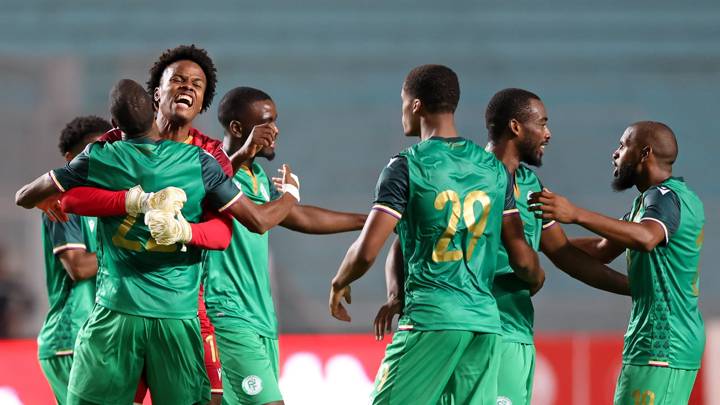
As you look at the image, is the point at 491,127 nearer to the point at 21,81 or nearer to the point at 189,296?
the point at 189,296

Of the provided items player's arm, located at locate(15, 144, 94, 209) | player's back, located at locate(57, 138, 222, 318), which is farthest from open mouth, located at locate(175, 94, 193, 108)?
player's arm, located at locate(15, 144, 94, 209)

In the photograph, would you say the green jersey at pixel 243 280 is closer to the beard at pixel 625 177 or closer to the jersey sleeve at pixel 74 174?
the jersey sleeve at pixel 74 174

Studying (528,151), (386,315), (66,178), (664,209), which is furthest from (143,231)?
(664,209)

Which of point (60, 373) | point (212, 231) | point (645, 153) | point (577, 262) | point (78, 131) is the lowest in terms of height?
point (60, 373)

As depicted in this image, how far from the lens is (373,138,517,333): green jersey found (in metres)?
3.99

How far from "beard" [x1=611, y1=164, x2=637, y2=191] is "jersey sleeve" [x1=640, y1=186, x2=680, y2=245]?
261 millimetres

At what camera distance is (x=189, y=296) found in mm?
3975

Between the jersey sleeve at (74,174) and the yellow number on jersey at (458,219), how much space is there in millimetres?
1341

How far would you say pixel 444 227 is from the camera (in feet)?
13.1

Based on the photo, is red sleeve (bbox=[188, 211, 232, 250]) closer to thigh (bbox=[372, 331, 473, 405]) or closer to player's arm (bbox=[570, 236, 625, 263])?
thigh (bbox=[372, 331, 473, 405])

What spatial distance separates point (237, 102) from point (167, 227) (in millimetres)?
1732

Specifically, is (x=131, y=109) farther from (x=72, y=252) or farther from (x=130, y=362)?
(x=72, y=252)

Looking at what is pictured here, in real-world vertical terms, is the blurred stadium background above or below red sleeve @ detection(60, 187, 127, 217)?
above

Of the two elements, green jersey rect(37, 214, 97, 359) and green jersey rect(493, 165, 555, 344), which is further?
green jersey rect(37, 214, 97, 359)
